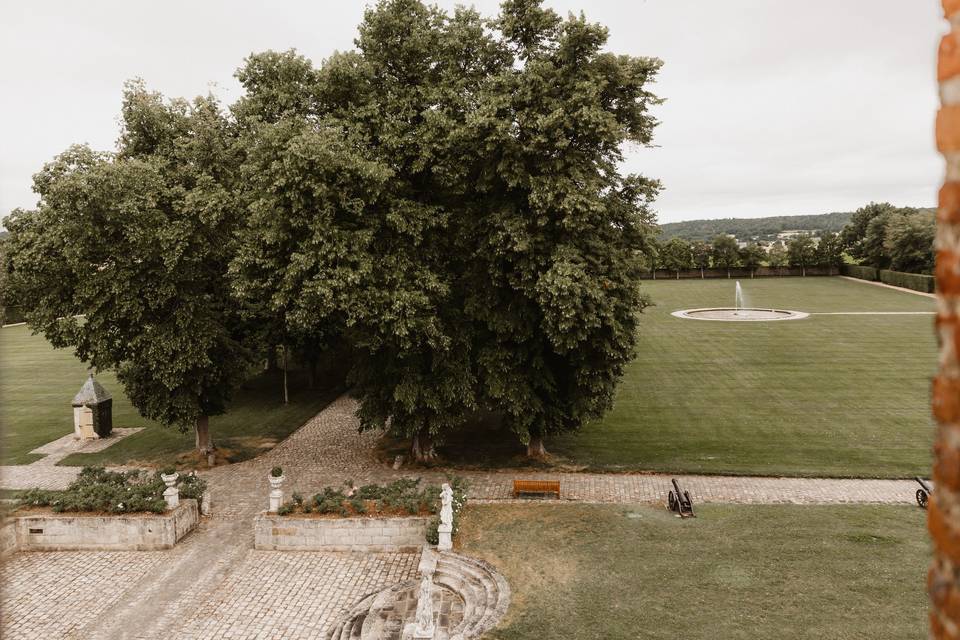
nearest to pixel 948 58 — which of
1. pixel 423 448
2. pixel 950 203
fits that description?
pixel 950 203

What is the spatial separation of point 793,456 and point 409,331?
45.2 ft

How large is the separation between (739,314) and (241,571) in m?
46.5

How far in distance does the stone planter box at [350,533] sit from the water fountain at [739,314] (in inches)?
1525

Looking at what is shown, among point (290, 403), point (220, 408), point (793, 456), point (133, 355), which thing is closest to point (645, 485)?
point (793, 456)

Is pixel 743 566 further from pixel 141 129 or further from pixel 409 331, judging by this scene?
pixel 141 129

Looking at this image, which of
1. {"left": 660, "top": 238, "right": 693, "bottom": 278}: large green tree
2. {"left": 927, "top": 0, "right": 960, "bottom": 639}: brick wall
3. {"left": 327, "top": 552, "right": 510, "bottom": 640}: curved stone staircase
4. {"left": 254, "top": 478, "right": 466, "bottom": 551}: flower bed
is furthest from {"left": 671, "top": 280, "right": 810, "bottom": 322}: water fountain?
{"left": 927, "top": 0, "right": 960, "bottom": 639}: brick wall

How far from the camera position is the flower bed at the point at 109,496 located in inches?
690

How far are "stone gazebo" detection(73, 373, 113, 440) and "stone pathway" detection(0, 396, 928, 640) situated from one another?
4487mm

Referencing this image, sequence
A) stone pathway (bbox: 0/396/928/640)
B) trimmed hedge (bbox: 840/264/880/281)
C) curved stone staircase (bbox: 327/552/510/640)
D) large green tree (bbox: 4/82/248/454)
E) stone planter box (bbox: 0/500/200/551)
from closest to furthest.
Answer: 1. curved stone staircase (bbox: 327/552/510/640)
2. stone pathway (bbox: 0/396/928/640)
3. stone planter box (bbox: 0/500/200/551)
4. large green tree (bbox: 4/82/248/454)
5. trimmed hedge (bbox: 840/264/880/281)

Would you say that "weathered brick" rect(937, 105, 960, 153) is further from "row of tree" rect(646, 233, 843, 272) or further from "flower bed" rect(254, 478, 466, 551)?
"row of tree" rect(646, 233, 843, 272)

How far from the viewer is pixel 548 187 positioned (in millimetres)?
18234

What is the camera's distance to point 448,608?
14031 millimetres

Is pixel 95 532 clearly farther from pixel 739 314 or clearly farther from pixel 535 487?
pixel 739 314

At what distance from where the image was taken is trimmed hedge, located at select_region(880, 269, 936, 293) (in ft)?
212
